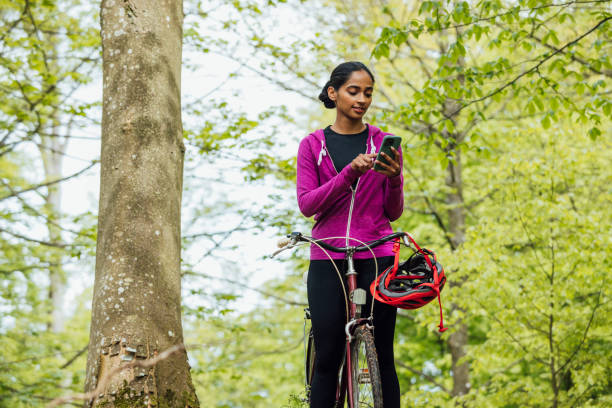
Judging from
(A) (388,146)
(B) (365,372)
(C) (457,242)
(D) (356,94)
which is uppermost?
(C) (457,242)

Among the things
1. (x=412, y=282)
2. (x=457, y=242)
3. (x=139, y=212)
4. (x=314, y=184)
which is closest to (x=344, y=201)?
(x=314, y=184)

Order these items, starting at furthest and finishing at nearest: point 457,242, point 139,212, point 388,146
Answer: point 457,242, point 139,212, point 388,146

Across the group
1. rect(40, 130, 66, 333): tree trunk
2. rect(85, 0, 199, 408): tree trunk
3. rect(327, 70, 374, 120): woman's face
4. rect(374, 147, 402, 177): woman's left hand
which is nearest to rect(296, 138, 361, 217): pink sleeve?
rect(374, 147, 402, 177): woman's left hand

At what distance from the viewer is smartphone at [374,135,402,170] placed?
254 centimetres

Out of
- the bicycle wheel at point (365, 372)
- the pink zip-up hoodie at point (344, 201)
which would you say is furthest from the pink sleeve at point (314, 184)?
the bicycle wheel at point (365, 372)

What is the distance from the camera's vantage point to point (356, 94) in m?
3.01

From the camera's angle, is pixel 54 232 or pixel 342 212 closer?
pixel 342 212

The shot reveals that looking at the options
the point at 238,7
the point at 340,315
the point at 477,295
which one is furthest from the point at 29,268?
the point at 340,315

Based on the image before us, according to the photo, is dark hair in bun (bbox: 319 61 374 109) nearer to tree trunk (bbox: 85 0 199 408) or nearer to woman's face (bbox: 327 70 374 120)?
woman's face (bbox: 327 70 374 120)

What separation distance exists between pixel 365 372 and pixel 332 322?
301 millimetres

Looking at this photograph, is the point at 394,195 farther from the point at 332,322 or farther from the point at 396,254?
the point at 332,322

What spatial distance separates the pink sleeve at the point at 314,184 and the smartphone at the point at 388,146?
12 cm

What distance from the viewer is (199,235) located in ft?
29.0

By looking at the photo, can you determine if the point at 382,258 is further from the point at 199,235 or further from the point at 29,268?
the point at 29,268
